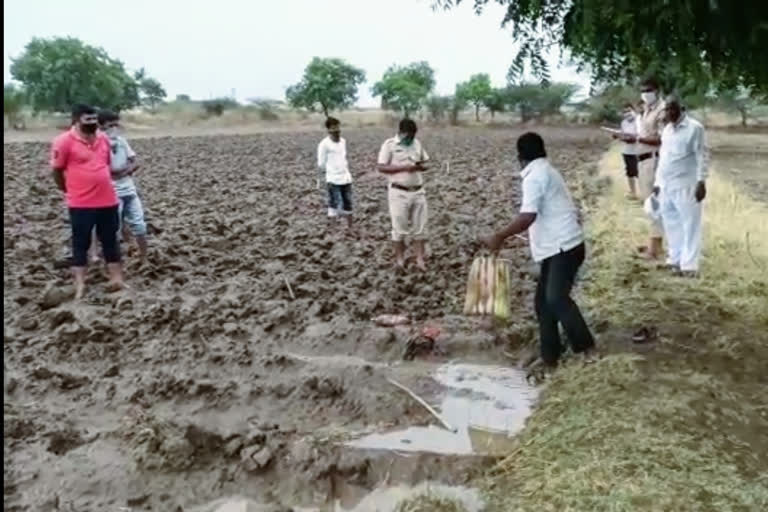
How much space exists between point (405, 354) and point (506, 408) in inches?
43.0

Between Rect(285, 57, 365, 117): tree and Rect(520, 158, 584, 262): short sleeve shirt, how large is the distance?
60.0 metres

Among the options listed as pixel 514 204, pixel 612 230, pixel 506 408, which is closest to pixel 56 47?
pixel 514 204

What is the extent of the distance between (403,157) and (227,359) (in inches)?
115

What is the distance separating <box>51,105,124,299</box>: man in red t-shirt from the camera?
6.89m

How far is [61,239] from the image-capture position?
998cm

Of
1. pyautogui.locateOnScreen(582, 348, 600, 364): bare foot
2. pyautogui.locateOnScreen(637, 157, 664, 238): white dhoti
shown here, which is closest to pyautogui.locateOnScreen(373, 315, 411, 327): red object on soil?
pyautogui.locateOnScreen(582, 348, 600, 364): bare foot

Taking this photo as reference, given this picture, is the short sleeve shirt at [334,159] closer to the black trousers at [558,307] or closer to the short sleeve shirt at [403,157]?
the short sleeve shirt at [403,157]

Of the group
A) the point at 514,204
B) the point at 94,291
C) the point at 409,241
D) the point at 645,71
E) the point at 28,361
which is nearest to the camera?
the point at 645,71

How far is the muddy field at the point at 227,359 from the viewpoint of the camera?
13.6 feet

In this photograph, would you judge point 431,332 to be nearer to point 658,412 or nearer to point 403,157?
point 658,412

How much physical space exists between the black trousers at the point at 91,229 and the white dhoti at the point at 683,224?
15.2 ft

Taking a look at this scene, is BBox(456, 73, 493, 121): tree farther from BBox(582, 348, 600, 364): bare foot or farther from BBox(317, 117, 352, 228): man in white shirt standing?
BBox(582, 348, 600, 364): bare foot

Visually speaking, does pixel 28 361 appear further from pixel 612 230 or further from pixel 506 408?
pixel 612 230

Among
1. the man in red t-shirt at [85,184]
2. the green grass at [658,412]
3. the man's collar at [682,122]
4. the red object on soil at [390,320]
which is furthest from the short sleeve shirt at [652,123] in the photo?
the man in red t-shirt at [85,184]
